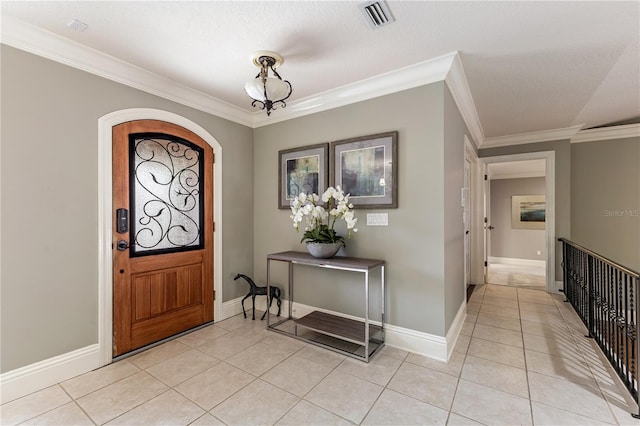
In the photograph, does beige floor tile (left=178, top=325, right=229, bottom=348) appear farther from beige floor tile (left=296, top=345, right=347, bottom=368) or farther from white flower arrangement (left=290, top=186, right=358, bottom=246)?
white flower arrangement (left=290, top=186, right=358, bottom=246)

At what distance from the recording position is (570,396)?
189 centimetres

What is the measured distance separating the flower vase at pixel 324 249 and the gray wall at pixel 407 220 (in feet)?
0.82

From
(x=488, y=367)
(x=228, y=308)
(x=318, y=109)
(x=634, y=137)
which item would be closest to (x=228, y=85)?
(x=318, y=109)

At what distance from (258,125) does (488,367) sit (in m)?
3.52

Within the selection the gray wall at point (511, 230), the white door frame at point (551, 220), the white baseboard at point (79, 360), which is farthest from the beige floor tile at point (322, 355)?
the gray wall at point (511, 230)

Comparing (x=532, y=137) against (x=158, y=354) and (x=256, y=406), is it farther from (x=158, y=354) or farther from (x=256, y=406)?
(x=158, y=354)

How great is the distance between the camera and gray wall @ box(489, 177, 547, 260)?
7016 mm

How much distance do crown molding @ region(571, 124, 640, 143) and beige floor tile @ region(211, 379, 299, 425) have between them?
213 inches

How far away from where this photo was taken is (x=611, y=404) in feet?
5.92

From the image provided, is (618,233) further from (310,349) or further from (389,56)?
(310,349)

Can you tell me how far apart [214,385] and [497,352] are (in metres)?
2.39

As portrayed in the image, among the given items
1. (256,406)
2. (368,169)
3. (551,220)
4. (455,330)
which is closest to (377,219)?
(368,169)

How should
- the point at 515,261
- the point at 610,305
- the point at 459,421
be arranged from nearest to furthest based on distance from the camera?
the point at 459,421 < the point at 610,305 < the point at 515,261

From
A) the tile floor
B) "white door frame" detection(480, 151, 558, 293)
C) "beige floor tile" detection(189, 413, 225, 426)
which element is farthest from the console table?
"white door frame" detection(480, 151, 558, 293)
